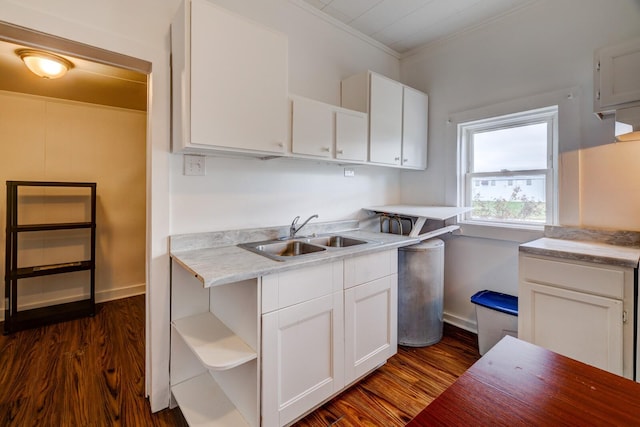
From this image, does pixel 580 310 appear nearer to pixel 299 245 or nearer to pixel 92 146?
pixel 299 245

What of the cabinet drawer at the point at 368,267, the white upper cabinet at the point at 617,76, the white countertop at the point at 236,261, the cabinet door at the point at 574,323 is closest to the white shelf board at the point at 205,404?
the white countertop at the point at 236,261

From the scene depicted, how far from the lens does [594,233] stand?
1.91 metres

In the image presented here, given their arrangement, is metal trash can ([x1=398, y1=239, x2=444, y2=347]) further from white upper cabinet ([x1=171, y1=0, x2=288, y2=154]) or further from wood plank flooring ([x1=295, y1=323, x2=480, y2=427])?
white upper cabinet ([x1=171, y1=0, x2=288, y2=154])

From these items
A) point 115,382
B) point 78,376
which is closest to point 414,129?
point 115,382

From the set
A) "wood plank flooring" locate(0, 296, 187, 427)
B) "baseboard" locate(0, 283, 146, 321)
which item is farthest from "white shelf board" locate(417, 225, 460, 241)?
"baseboard" locate(0, 283, 146, 321)

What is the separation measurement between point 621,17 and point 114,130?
4.55m

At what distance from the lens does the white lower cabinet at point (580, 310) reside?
4.55ft

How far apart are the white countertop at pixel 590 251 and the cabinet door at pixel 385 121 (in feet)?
3.97

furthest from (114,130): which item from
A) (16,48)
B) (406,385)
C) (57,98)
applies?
(406,385)

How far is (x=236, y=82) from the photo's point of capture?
1.57 metres

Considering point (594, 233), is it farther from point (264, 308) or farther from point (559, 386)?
point (264, 308)

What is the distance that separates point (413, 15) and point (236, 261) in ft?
7.71

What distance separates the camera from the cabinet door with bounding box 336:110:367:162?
2111mm

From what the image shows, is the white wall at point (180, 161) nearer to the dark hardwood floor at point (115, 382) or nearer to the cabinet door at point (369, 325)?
the dark hardwood floor at point (115, 382)
